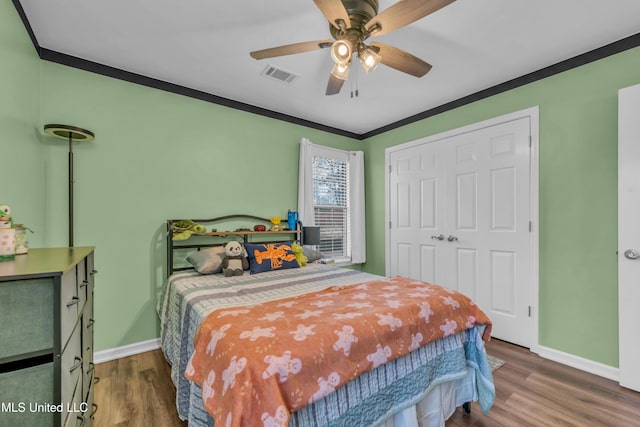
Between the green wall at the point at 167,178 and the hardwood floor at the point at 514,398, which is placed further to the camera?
the green wall at the point at 167,178

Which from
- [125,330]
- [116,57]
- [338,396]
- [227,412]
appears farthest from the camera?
[125,330]

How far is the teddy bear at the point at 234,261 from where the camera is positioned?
2582mm

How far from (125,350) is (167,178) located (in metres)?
1.65

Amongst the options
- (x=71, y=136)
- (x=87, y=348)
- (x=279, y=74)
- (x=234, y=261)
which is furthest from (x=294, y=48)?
(x=87, y=348)

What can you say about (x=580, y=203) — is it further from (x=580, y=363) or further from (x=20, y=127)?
(x=20, y=127)

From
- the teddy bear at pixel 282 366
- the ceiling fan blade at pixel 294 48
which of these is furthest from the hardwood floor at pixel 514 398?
the ceiling fan blade at pixel 294 48

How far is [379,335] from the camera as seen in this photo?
1.38 metres

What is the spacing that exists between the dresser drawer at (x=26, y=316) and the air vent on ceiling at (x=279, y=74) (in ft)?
7.67

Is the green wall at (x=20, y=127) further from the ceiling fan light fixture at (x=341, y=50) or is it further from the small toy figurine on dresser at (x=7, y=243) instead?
the ceiling fan light fixture at (x=341, y=50)

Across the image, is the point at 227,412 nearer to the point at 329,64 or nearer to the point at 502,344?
the point at 329,64

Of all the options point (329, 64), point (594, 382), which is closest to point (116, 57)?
point (329, 64)

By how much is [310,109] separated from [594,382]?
3696 mm

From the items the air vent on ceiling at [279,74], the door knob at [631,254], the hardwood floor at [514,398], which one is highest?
the air vent on ceiling at [279,74]

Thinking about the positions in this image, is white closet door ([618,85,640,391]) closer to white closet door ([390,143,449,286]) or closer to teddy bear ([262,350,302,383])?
white closet door ([390,143,449,286])
